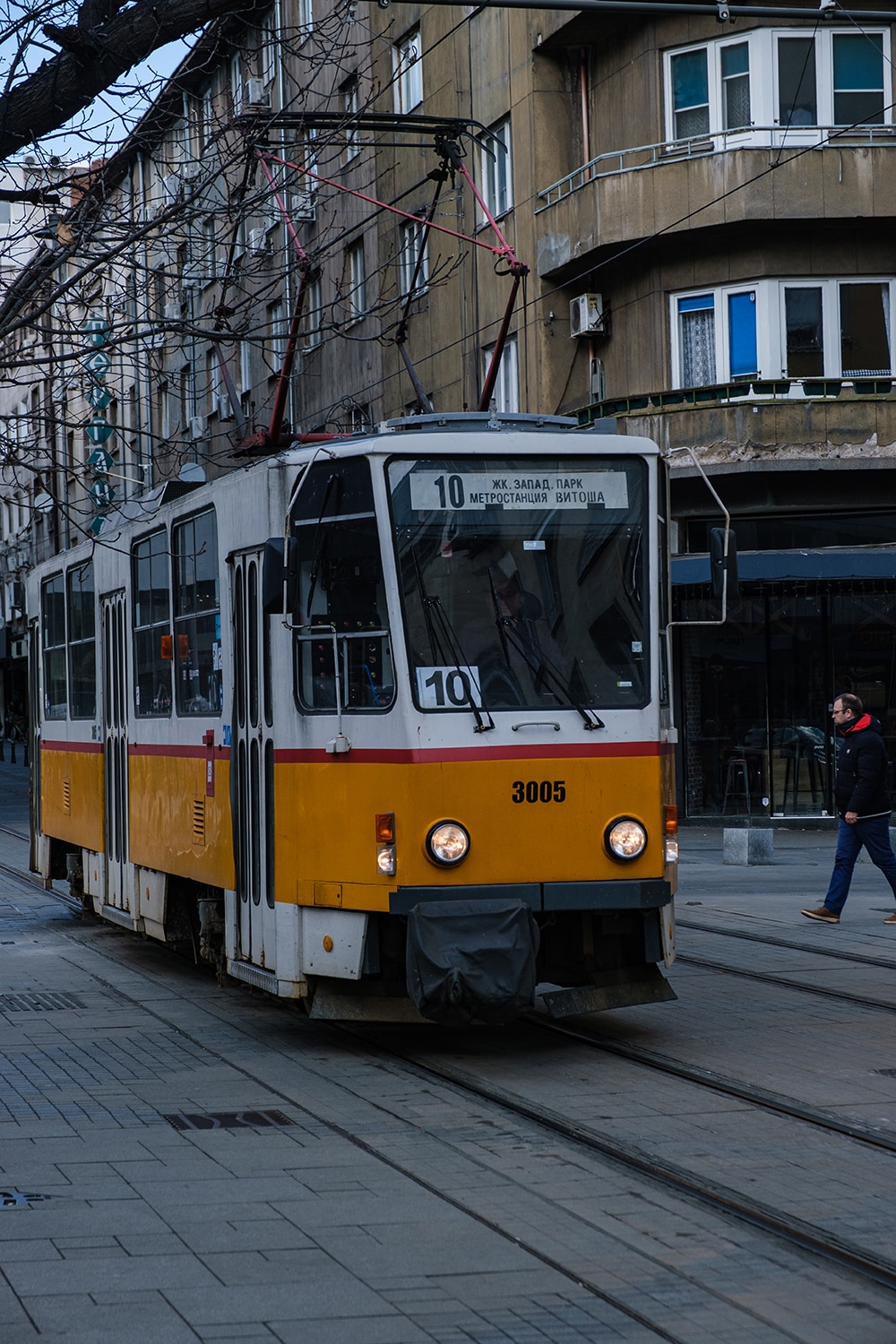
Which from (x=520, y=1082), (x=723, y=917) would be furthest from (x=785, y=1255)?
(x=723, y=917)

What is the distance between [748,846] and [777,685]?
5.65 metres

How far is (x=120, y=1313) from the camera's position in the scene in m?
5.18

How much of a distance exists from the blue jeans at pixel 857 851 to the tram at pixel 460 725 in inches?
213

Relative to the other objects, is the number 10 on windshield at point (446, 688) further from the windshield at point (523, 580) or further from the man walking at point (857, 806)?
the man walking at point (857, 806)

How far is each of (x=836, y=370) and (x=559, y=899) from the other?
55.0 ft

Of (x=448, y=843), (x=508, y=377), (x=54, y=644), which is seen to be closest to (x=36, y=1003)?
(x=448, y=843)

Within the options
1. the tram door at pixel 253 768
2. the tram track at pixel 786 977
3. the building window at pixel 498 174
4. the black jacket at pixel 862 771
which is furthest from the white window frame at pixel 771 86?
the tram door at pixel 253 768

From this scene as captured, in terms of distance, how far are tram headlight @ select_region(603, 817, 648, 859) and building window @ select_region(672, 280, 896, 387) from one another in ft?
52.2

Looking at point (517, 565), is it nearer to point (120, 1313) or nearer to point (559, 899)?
point (559, 899)

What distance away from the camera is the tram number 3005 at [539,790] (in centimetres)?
913

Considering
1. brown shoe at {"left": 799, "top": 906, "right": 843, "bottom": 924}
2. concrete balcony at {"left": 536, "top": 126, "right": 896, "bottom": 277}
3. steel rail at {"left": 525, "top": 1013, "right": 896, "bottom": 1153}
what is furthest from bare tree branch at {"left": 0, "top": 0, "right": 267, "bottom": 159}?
concrete balcony at {"left": 536, "top": 126, "right": 896, "bottom": 277}

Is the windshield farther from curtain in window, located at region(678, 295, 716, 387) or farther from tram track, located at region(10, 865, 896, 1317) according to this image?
curtain in window, located at region(678, 295, 716, 387)

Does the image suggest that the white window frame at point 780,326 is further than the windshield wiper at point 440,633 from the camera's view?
Yes

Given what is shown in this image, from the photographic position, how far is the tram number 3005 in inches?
360
